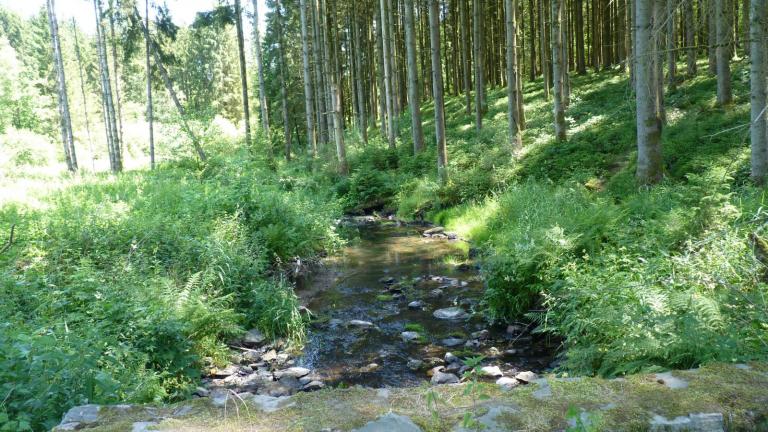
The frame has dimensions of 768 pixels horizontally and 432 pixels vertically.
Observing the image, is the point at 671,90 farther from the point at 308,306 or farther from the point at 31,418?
the point at 31,418

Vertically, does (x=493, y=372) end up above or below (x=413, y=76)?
below

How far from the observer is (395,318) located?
8.37m

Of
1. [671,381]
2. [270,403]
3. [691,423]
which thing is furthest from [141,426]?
[671,381]

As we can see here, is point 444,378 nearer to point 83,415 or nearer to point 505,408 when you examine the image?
point 505,408

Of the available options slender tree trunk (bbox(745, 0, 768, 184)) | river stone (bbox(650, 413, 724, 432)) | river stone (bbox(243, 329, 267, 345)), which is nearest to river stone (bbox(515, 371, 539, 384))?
river stone (bbox(650, 413, 724, 432))

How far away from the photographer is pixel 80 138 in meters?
51.3

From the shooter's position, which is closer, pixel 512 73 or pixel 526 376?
pixel 526 376

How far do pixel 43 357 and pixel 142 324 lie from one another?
1.99m

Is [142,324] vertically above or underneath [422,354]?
above

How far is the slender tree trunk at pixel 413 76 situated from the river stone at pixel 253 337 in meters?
13.9

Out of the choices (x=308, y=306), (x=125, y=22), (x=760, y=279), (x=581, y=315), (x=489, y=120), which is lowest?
(x=308, y=306)

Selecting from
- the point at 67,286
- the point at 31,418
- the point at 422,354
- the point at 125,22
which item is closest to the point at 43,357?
the point at 31,418

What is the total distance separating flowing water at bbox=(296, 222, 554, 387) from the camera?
657 centimetres

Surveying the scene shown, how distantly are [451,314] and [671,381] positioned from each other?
513cm
